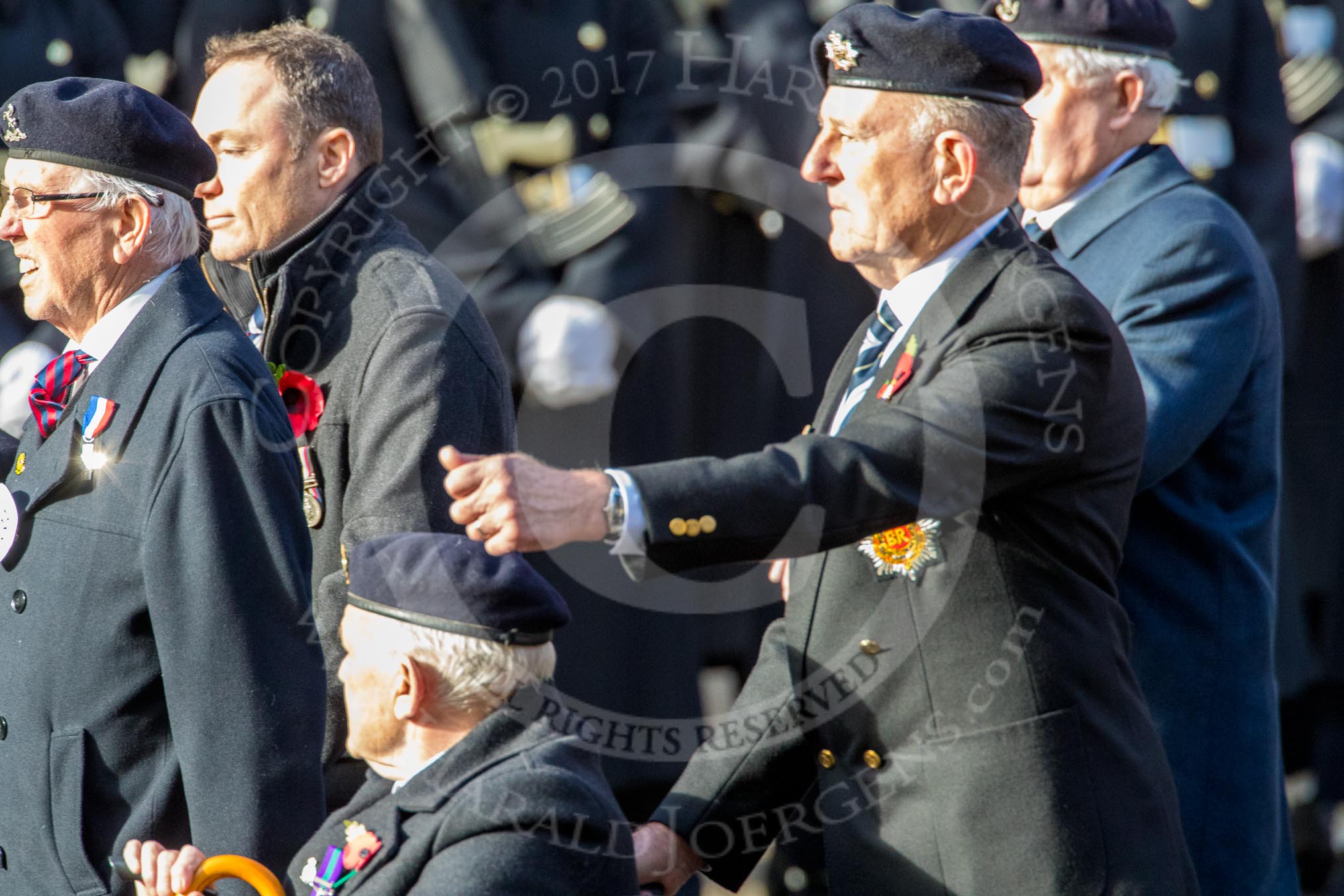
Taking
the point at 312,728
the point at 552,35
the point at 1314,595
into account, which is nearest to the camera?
the point at 312,728

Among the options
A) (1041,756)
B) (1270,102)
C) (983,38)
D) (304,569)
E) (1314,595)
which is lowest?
(1314,595)

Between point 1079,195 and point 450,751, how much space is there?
174cm

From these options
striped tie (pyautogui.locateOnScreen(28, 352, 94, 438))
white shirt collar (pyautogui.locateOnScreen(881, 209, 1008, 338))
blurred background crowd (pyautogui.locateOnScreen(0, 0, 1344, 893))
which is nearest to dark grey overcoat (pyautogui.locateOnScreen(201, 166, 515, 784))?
striped tie (pyautogui.locateOnScreen(28, 352, 94, 438))

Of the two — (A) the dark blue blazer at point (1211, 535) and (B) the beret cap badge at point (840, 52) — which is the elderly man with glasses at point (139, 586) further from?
(A) the dark blue blazer at point (1211, 535)

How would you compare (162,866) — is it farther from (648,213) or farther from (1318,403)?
(1318,403)

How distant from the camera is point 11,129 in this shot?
9.52 ft

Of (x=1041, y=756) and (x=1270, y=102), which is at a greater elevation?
(x=1041, y=756)

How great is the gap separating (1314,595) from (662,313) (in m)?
2.11

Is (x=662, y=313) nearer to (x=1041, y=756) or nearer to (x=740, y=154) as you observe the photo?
(x=740, y=154)

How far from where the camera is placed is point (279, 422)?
2.83 meters

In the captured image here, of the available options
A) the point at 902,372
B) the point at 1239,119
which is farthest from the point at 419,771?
the point at 1239,119

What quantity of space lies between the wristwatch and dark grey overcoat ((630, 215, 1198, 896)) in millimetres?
230

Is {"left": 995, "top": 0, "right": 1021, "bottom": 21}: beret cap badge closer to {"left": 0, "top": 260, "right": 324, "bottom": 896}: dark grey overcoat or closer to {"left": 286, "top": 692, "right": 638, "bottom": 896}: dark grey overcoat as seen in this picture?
{"left": 0, "top": 260, "right": 324, "bottom": 896}: dark grey overcoat

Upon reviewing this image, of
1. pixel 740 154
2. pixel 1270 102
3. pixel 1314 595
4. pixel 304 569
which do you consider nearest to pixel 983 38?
pixel 304 569
